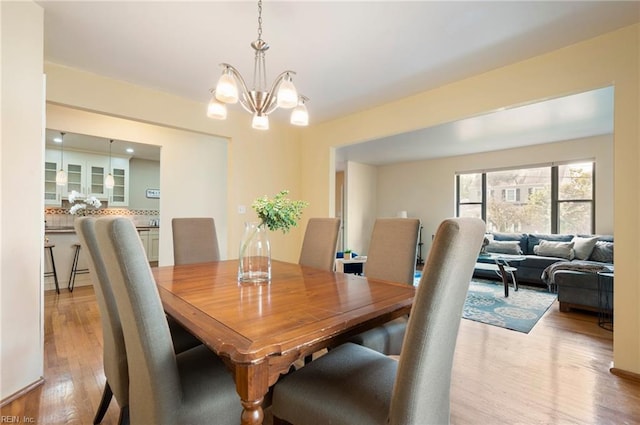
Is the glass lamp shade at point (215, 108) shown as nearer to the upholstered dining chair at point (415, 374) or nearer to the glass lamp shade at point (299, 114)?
the glass lamp shade at point (299, 114)

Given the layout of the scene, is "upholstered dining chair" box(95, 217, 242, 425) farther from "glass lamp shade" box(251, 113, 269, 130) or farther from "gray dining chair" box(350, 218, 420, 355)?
"glass lamp shade" box(251, 113, 269, 130)

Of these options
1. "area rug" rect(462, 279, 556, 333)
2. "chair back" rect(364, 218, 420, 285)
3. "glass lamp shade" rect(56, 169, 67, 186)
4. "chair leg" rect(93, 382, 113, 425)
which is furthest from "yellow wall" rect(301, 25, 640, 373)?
"glass lamp shade" rect(56, 169, 67, 186)

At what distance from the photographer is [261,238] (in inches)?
65.6

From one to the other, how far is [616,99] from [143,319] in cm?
315

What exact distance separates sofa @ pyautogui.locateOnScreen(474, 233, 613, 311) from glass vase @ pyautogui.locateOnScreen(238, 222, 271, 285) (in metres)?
3.59

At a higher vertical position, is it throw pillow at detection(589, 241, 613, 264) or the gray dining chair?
the gray dining chair

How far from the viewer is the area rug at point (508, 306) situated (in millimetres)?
3111

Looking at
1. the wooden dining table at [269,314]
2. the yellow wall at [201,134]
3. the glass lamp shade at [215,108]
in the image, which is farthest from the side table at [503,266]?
the glass lamp shade at [215,108]

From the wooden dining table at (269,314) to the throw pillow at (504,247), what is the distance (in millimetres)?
4593

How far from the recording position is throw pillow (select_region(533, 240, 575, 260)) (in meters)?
4.54

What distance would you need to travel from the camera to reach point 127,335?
39.1 inches

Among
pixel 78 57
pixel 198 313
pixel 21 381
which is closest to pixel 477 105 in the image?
pixel 198 313

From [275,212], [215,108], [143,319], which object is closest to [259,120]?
[215,108]

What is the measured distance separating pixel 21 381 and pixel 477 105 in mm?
4017
